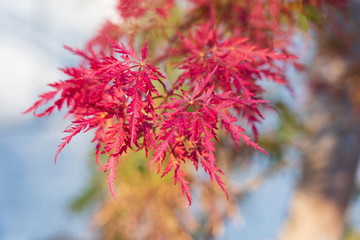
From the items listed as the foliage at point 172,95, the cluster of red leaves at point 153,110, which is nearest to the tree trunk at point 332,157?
the foliage at point 172,95

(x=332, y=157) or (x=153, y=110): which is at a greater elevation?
(x=153, y=110)

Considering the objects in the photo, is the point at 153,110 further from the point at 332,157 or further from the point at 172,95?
the point at 332,157

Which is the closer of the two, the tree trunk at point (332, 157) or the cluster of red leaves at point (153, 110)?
the cluster of red leaves at point (153, 110)

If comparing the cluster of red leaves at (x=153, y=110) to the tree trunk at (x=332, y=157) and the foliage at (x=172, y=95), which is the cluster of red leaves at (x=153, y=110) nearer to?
the foliage at (x=172, y=95)

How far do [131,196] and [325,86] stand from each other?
112 centimetres

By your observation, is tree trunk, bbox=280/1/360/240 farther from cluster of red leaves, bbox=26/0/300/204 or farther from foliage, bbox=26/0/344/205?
cluster of red leaves, bbox=26/0/300/204

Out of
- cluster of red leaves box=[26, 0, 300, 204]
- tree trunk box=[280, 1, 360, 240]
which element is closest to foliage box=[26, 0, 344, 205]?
cluster of red leaves box=[26, 0, 300, 204]

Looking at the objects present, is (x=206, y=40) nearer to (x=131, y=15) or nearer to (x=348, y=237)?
(x=131, y=15)

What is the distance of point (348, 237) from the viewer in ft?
9.07

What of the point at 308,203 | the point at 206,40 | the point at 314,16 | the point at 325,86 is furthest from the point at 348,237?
the point at 206,40

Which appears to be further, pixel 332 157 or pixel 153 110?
pixel 332 157

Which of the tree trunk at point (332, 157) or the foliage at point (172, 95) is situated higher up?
the foliage at point (172, 95)

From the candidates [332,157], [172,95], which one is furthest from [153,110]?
[332,157]

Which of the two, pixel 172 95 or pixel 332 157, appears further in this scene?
pixel 332 157
